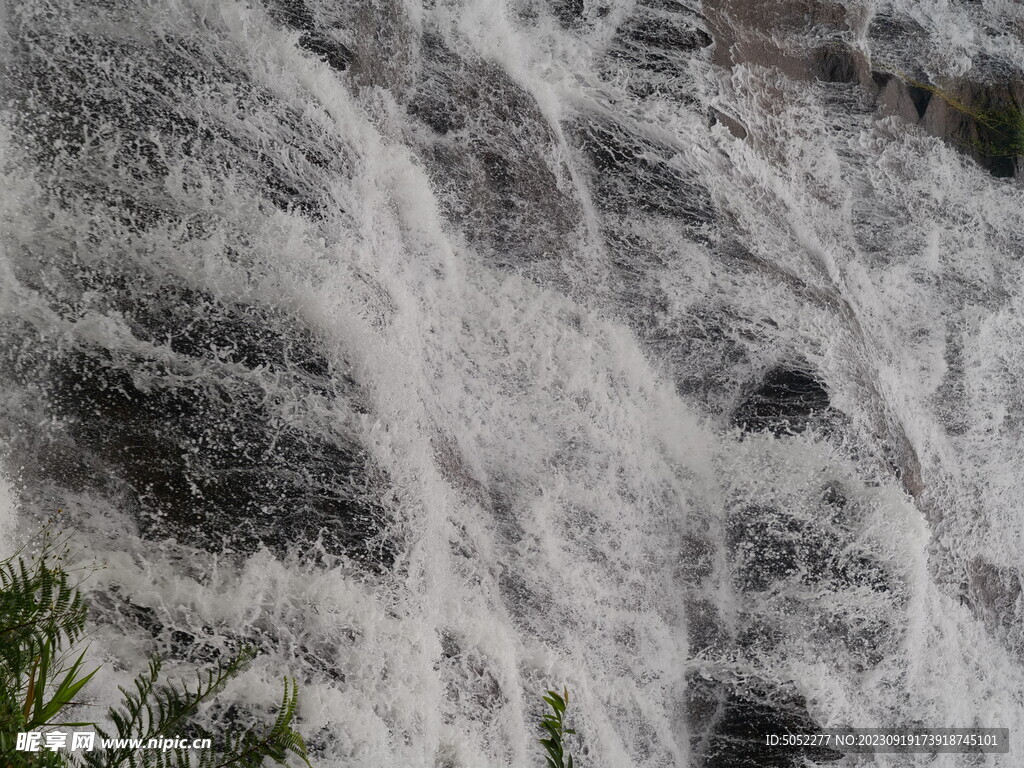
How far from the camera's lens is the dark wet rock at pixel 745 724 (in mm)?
4820

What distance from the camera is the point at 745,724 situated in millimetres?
4871

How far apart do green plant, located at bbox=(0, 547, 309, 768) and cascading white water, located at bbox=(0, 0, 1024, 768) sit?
0.23 metres

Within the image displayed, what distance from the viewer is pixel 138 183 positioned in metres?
3.68

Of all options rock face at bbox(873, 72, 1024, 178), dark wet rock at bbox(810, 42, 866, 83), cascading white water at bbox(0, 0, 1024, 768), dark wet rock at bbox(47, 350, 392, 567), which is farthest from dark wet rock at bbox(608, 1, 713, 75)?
dark wet rock at bbox(47, 350, 392, 567)

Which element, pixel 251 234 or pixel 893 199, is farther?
pixel 893 199

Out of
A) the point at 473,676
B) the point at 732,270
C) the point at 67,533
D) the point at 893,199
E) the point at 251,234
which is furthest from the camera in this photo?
the point at 893,199

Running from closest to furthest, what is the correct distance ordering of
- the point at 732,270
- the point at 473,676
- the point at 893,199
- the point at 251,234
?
1. the point at 251,234
2. the point at 473,676
3. the point at 732,270
4. the point at 893,199

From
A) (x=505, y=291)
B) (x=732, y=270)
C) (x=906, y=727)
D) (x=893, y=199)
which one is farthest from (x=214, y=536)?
(x=893, y=199)

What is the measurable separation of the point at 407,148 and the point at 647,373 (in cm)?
212

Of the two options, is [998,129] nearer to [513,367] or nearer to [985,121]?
[985,121]

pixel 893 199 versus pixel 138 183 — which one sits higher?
pixel 893 199

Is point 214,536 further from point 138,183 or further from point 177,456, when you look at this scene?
point 138,183

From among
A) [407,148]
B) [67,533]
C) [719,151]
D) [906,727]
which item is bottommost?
[906,727]

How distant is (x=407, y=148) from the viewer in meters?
4.68
